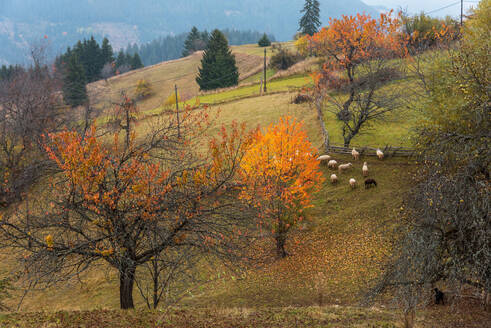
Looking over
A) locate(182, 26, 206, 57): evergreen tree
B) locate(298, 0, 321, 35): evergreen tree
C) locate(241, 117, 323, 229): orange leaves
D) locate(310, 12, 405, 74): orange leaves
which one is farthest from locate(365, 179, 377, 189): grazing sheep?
locate(182, 26, 206, 57): evergreen tree

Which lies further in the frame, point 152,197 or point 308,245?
point 308,245

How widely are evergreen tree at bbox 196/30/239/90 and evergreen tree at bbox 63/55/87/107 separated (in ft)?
92.0

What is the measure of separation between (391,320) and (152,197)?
29.8ft

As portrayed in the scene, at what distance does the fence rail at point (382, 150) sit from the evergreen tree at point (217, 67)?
155 feet

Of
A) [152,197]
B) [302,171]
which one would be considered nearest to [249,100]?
[302,171]

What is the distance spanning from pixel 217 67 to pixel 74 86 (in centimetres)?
3420

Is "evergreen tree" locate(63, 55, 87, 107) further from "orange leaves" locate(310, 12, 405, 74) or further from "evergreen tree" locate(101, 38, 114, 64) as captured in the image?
"orange leaves" locate(310, 12, 405, 74)

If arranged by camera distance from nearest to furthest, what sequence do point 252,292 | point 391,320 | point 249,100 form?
1. point 391,320
2. point 252,292
3. point 249,100

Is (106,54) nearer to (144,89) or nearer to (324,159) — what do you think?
(144,89)

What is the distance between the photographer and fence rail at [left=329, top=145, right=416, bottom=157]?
31.8 metres

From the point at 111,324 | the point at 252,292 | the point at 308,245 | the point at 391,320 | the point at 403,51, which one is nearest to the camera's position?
the point at 111,324

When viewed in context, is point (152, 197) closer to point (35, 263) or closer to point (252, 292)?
point (35, 263)

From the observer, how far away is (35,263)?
11.9 meters

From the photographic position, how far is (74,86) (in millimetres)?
87250
